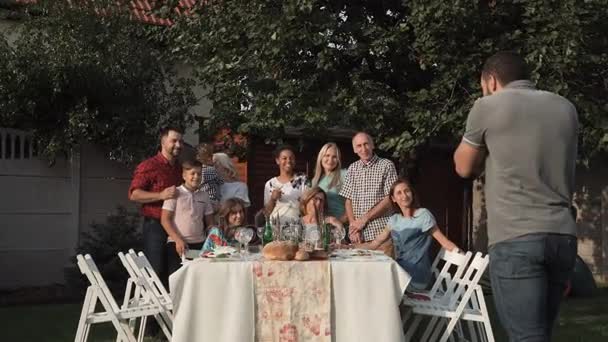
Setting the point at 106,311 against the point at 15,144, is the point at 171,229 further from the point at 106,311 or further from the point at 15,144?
the point at 15,144

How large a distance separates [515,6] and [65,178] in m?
5.92

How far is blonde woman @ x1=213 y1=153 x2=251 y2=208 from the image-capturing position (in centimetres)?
657

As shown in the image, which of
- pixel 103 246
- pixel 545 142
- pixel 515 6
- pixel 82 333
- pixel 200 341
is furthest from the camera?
pixel 103 246

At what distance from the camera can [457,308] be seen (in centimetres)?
512

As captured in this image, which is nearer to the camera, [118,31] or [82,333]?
[82,333]

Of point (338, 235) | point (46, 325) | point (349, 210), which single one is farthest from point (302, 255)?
point (46, 325)

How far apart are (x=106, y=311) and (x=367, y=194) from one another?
2360mm

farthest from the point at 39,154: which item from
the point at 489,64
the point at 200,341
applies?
the point at 489,64

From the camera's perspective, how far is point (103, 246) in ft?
31.1

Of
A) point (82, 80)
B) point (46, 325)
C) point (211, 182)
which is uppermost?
point (82, 80)

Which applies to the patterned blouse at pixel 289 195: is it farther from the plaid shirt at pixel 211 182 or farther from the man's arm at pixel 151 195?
the man's arm at pixel 151 195

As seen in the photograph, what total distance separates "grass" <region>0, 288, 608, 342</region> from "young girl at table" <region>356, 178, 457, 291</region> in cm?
120

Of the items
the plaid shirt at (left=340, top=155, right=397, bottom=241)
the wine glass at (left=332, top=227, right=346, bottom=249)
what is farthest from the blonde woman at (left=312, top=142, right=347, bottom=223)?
the wine glass at (left=332, top=227, right=346, bottom=249)

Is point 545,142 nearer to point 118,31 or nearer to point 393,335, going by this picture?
point 393,335
